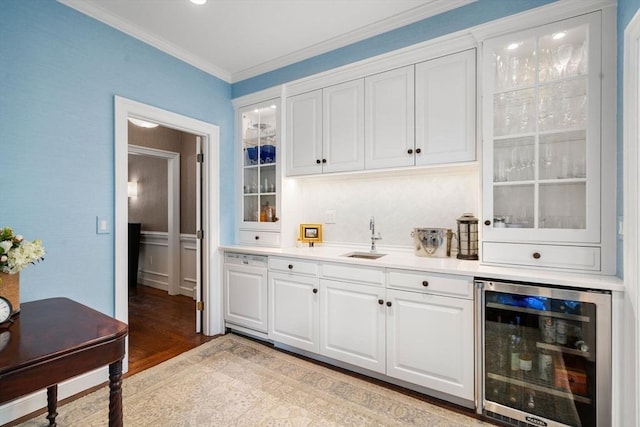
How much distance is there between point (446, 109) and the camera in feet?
7.51

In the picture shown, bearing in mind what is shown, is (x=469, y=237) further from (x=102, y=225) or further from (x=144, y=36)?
(x=144, y=36)

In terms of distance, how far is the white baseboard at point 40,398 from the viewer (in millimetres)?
1894

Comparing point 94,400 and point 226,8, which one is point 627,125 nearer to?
point 226,8

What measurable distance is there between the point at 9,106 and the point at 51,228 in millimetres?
810

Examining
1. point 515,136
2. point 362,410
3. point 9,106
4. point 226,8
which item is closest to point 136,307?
point 9,106

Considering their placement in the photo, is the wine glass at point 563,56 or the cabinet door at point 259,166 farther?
the cabinet door at point 259,166

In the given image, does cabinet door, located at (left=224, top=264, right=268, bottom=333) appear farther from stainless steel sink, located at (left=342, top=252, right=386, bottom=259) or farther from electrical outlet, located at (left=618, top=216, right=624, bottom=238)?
electrical outlet, located at (left=618, top=216, right=624, bottom=238)

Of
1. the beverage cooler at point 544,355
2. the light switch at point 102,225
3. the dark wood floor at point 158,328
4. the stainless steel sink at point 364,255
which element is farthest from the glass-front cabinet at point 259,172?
the beverage cooler at point 544,355

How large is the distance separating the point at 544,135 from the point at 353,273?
159cm

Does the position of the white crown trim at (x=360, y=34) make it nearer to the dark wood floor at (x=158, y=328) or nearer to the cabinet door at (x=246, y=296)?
the cabinet door at (x=246, y=296)

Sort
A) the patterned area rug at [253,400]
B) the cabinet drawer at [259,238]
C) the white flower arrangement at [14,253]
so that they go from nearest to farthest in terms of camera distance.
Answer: the white flower arrangement at [14,253] → the patterned area rug at [253,400] → the cabinet drawer at [259,238]

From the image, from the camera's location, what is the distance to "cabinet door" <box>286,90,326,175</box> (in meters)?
2.92

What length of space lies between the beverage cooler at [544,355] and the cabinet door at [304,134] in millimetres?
1799

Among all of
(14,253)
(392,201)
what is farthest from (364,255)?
(14,253)
